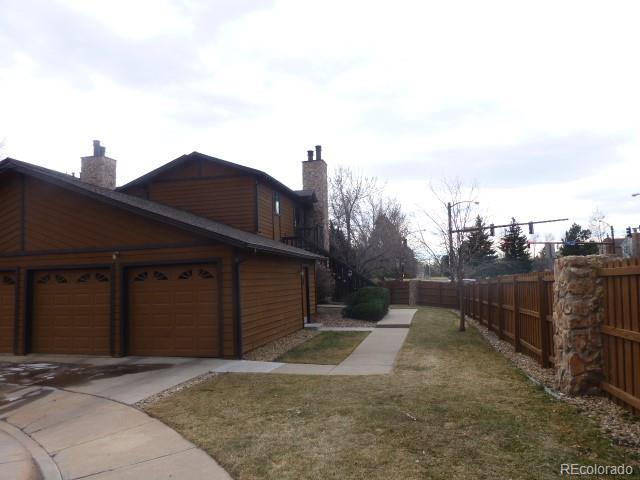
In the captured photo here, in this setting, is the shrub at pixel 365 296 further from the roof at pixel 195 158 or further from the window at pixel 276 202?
the roof at pixel 195 158

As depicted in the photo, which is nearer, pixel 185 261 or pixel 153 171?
pixel 185 261

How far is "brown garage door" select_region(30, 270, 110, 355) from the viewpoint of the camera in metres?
12.2

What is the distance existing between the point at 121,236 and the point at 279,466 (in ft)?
29.3

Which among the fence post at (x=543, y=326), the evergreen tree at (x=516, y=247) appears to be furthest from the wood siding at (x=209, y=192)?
the evergreen tree at (x=516, y=247)

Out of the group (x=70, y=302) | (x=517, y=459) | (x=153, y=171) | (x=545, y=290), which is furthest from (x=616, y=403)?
(x=153, y=171)

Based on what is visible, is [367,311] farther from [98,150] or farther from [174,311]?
[98,150]

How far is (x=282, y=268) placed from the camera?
15633 millimetres

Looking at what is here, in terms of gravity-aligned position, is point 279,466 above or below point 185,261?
below

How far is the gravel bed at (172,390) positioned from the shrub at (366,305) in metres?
10.7

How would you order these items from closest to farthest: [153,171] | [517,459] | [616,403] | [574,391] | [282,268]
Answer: [517,459], [616,403], [574,391], [282,268], [153,171]

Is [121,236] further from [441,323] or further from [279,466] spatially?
[441,323]

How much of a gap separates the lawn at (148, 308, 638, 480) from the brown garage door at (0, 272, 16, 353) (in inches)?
288

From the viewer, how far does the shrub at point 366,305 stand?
19.4 metres

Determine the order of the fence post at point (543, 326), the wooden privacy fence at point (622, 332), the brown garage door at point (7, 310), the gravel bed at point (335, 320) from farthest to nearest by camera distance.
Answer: the gravel bed at point (335, 320) < the brown garage door at point (7, 310) < the fence post at point (543, 326) < the wooden privacy fence at point (622, 332)
